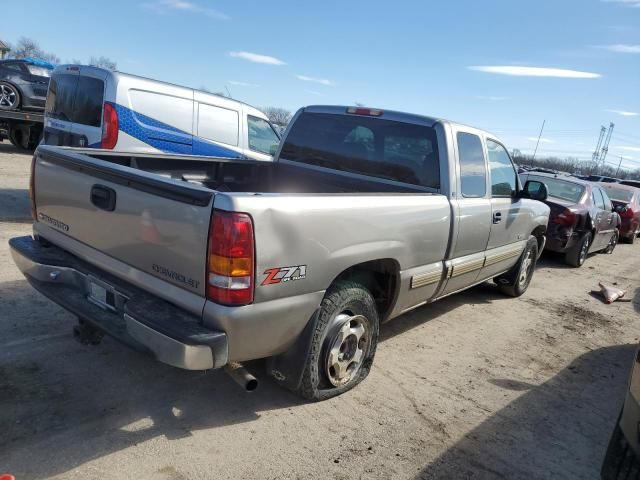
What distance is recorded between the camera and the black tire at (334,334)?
122 inches

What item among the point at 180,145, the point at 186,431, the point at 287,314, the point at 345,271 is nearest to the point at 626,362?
the point at 345,271

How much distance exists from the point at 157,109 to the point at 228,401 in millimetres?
5602

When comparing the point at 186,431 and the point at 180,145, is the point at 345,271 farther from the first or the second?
the point at 180,145

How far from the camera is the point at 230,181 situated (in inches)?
196

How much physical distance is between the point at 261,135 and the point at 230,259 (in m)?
7.38

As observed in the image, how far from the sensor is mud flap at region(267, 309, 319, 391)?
2.98m

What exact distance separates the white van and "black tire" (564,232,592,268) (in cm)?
628

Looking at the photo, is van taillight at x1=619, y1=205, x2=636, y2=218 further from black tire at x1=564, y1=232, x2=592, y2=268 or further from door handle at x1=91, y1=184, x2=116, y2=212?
door handle at x1=91, y1=184, x2=116, y2=212

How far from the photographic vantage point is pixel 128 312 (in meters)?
2.62

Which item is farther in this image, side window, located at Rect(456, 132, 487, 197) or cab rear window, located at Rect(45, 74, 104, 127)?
cab rear window, located at Rect(45, 74, 104, 127)

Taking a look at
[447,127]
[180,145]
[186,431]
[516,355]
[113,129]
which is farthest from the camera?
[180,145]

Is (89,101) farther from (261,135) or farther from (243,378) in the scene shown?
(243,378)

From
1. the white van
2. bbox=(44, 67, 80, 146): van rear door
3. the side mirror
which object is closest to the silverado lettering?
the side mirror

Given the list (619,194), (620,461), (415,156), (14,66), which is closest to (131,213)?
(415,156)
